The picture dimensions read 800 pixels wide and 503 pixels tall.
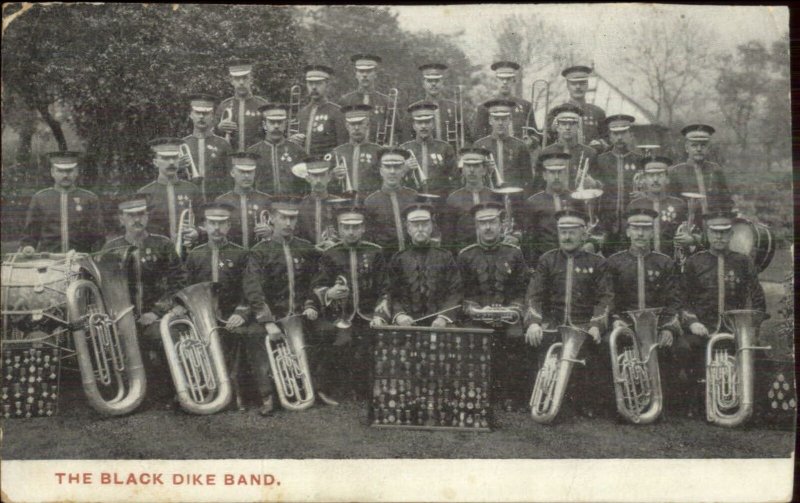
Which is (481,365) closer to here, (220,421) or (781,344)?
(220,421)

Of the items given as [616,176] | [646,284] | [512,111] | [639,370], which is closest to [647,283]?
[646,284]

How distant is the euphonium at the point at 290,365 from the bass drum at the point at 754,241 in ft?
10.4

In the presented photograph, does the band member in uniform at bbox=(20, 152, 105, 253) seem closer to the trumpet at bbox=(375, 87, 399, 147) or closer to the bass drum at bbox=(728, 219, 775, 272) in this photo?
the trumpet at bbox=(375, 87, 399, 147)

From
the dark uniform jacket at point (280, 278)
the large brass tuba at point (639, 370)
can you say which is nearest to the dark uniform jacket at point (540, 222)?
the large brass tuba at point (639, 370)

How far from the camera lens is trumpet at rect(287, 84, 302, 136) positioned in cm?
514

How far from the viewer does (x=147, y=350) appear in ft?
16.2

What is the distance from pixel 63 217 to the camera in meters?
4.95

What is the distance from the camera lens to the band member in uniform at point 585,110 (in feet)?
17.0

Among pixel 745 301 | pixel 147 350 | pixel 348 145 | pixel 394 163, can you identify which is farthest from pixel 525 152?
pixel 147 350

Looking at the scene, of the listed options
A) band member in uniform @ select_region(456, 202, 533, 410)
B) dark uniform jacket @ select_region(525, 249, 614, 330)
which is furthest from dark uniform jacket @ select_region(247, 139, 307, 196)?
dark uniform jacket @ select_region(525, 249, 614, 330)

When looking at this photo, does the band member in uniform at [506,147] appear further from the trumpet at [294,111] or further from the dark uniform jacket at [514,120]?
the trumpet at [294,111]

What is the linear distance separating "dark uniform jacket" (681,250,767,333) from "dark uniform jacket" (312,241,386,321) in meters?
2.21

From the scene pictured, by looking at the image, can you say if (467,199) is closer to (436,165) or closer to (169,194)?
(436,165)

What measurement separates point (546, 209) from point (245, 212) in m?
2.12
